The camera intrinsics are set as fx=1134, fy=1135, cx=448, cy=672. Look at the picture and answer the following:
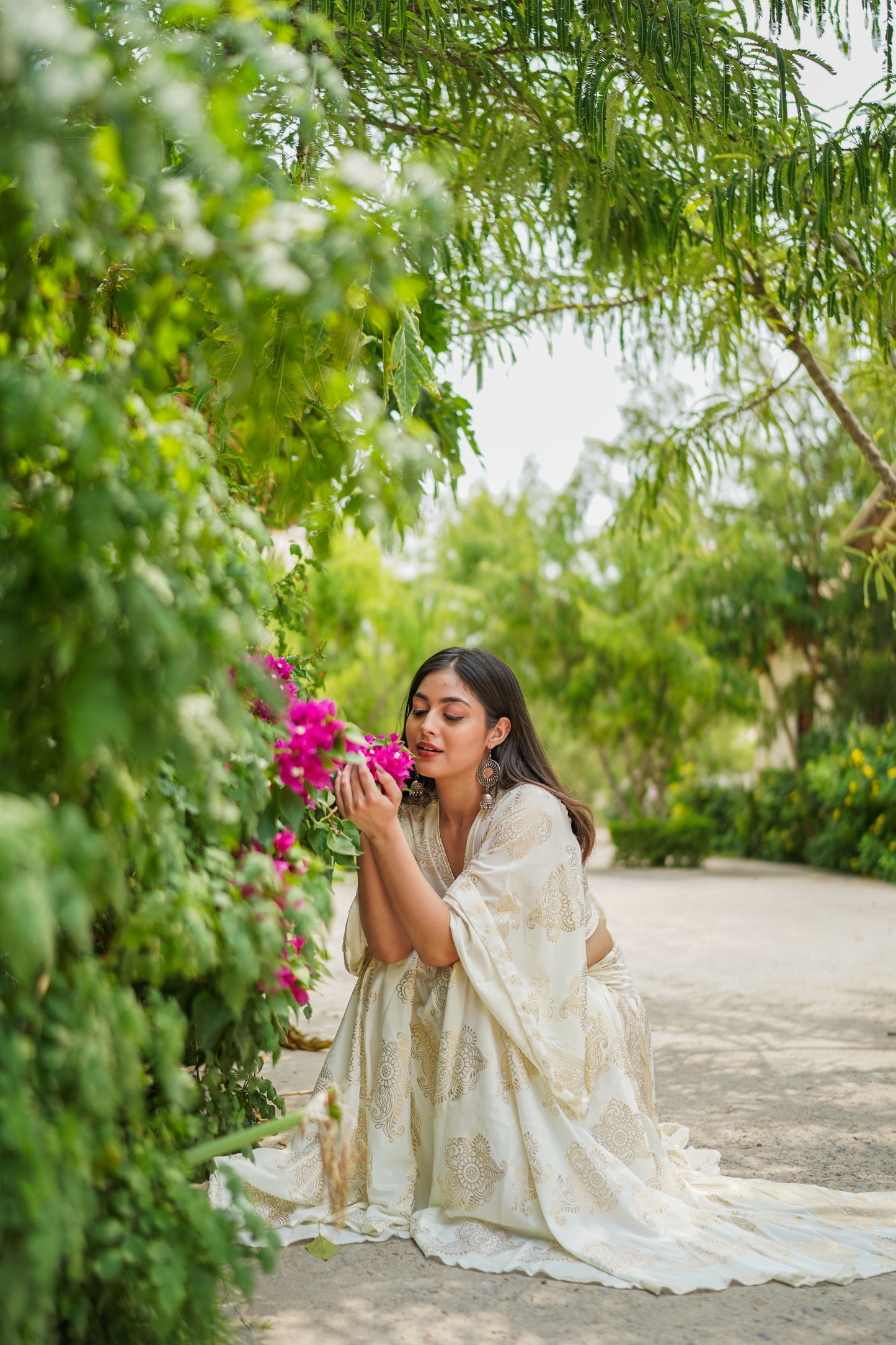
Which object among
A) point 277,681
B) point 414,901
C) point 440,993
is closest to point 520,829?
point 414,901

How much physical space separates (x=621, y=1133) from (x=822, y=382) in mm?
3215

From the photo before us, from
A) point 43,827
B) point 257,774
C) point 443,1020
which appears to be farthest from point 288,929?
point 443,1020

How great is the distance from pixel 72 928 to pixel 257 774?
0.71m

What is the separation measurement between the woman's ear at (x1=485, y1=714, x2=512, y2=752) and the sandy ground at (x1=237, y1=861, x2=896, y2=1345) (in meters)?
1.32

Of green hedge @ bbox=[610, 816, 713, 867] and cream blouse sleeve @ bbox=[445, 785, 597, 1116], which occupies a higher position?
cream blouse sleeve @ bbox=[445, 785, 597, 1116]

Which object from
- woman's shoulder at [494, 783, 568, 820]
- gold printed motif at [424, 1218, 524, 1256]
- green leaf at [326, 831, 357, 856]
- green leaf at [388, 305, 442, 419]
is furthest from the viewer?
woman's shoulder at [494, 783, 568, 820]

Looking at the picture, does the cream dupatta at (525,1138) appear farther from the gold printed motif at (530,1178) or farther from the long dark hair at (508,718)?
the long dark hair at (508,718)

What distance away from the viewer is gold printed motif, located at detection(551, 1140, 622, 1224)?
2.70 meters

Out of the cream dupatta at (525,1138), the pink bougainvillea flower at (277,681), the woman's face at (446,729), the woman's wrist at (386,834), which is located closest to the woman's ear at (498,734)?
the woman's face at (446,729)

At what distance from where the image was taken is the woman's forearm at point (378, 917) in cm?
290

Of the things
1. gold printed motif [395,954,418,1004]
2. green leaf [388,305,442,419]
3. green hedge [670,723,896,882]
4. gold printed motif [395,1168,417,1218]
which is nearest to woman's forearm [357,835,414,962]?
gold printed motif [395,954,418,1004]

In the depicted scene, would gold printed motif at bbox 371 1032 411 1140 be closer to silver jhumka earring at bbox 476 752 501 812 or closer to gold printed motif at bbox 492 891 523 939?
gold printed motif at bbox 492 891 523 939

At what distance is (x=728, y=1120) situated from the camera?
3.93 meters

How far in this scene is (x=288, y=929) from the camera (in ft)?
5.92
